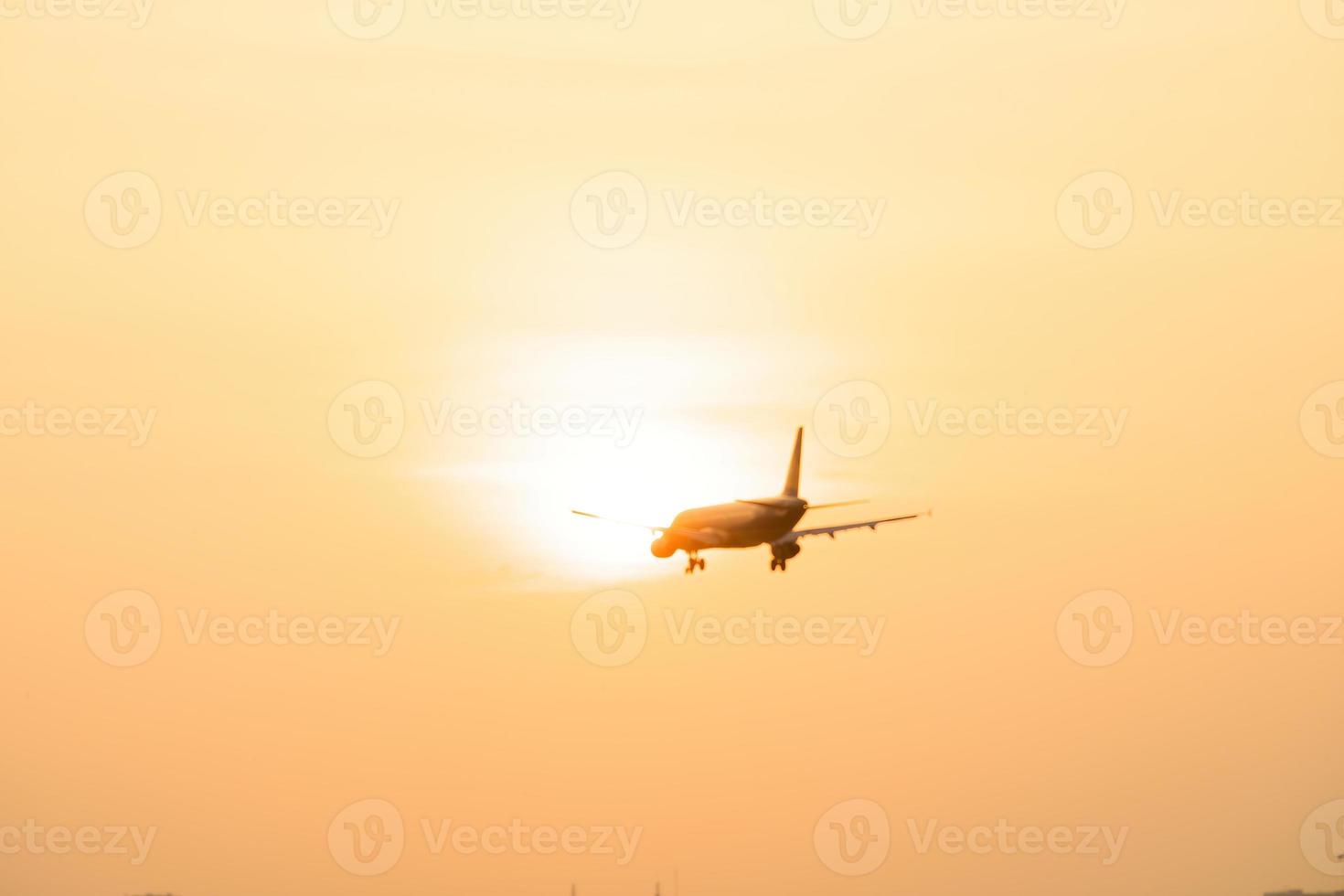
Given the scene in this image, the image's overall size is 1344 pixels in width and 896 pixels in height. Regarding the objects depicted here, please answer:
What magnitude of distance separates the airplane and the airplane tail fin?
5.25 meters

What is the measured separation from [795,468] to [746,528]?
47.3 ft

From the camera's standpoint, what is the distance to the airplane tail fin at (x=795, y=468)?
17011 cm

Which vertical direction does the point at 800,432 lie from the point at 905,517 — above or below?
above

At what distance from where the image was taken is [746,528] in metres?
159

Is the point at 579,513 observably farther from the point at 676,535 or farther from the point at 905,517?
the point at 905,517

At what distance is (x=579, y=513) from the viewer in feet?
533

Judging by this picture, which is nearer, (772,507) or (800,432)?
(772,507)

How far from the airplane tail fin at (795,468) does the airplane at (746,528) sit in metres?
5.25

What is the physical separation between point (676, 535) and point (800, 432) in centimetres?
1753

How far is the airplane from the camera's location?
159000 millimetres

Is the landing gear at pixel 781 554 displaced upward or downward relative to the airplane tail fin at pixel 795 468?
downward

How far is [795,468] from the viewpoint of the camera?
171875 mm

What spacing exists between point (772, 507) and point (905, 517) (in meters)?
11.1

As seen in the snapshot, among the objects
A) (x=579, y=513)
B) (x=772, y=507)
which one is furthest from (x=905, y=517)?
(x=579, y=513)
